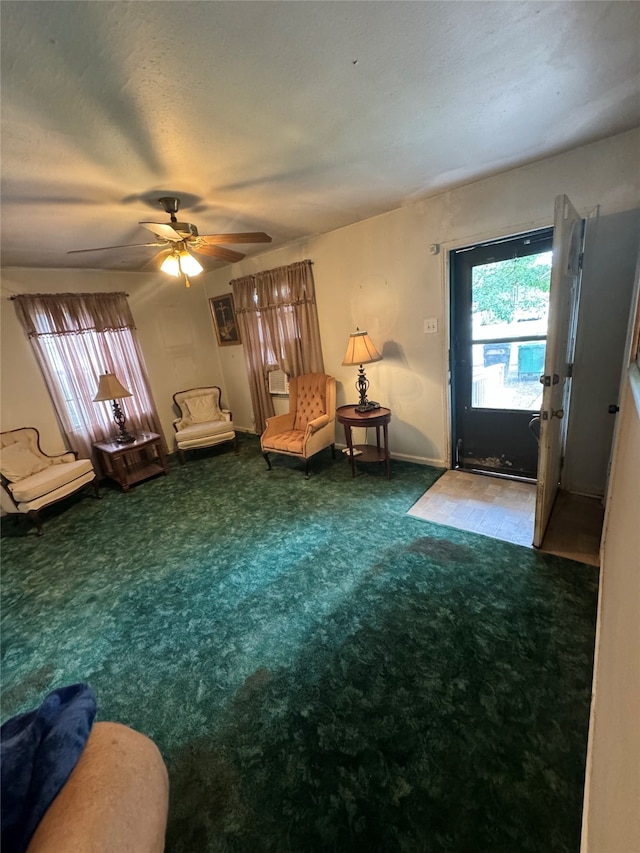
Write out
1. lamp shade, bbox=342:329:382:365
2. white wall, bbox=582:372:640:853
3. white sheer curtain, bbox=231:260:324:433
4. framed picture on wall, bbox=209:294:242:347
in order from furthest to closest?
framed picture on wall, bbox=209:294:242:347, white sheer curtain, bbox=231:260:324:433, lamp shade, bbox=342:329:382:365, white wall, bbox=582:372:640:853

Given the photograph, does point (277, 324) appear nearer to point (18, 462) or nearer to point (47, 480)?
point (47, 480)

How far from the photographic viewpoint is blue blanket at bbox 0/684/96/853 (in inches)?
24.5

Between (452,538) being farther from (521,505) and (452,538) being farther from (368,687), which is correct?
(368,687)

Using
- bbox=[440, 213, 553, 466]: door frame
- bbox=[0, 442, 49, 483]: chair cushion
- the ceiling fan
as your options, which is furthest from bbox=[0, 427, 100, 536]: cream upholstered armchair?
bbox=[440, 213, 553, 466]: door frame

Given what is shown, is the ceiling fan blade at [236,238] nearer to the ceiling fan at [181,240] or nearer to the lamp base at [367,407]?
the ceiling fan at [181,240]

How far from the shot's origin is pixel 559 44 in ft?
4.18

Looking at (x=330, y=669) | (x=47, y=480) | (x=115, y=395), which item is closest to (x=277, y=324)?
(x=115, y=395)

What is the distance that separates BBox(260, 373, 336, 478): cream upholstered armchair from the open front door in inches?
80.5

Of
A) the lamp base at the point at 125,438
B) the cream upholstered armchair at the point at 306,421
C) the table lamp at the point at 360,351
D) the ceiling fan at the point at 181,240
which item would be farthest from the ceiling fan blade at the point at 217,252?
the lamp base at the point at 125,438

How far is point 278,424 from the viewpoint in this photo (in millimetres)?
3957

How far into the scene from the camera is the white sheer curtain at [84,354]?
11.8 ft

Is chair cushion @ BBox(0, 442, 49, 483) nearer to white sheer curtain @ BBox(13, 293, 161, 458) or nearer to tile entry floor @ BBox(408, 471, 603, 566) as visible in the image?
white sheer curtain @ BBox(13, 293, 161, 458)

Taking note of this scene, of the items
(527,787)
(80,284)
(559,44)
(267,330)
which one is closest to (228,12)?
(559,44)

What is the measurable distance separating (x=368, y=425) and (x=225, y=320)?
3.07m
